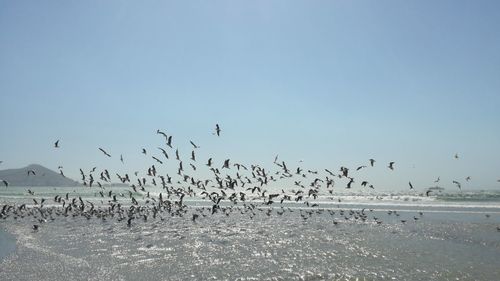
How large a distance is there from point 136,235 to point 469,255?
20676 millimetres

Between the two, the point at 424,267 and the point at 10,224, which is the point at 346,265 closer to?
the point at 424,267

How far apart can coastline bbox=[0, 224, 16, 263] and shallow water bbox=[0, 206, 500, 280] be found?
18.5 inches

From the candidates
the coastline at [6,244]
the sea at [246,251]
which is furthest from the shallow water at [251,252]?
the coastline at [6,244]

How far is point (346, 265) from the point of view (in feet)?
64.6

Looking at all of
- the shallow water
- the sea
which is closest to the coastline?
the sea

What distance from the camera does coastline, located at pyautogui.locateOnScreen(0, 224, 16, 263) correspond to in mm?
22938

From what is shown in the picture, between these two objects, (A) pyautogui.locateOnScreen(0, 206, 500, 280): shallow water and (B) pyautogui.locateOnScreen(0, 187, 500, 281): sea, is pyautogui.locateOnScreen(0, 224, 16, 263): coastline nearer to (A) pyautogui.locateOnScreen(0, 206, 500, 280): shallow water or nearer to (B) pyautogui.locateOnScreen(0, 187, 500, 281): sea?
(B) pyautogui.locateOnScreen(0, 187, 500, 281): sea

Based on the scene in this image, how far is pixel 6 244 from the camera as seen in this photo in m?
26.4

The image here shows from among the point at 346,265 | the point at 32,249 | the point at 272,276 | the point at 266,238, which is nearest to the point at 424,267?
the point at 346,265

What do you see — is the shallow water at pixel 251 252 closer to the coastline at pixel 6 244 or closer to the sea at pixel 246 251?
the sea at pixel 246 251

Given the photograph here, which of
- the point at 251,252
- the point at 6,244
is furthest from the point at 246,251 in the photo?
the point at 6,244

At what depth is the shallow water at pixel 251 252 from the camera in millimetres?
18172

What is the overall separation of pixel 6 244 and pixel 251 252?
1537cm

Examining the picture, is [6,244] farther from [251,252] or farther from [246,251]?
[251,252]
